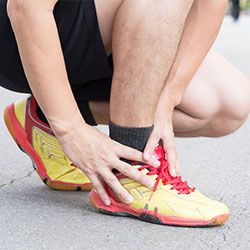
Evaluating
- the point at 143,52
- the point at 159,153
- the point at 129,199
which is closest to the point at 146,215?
the point at 129,199

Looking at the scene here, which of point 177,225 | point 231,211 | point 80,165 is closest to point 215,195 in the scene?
point 231,211

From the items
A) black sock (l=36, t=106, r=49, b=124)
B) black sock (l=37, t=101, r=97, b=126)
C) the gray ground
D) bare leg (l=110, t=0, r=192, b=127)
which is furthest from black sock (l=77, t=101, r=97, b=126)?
bare leg (l=110, t=0, r=192, b=127)

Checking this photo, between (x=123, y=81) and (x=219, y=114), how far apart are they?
1.46 feet

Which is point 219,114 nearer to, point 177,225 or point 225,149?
point 177,225

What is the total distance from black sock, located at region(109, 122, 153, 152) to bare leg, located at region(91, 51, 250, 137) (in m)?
A: 0.28

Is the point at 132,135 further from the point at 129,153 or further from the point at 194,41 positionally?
the point at 194,41

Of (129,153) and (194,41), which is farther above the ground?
(194,41)

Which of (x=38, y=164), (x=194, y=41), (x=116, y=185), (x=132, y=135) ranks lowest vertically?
(x=38, y=164)

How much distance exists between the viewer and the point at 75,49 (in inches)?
88.7

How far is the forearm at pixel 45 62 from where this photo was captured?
2.00m

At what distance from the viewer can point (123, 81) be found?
215 cm

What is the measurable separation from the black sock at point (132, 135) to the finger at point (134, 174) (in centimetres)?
7

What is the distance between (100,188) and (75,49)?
15.5 inches

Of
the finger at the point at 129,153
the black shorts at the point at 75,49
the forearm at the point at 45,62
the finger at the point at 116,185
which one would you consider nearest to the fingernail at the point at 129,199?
the finger at the point at 116,185
